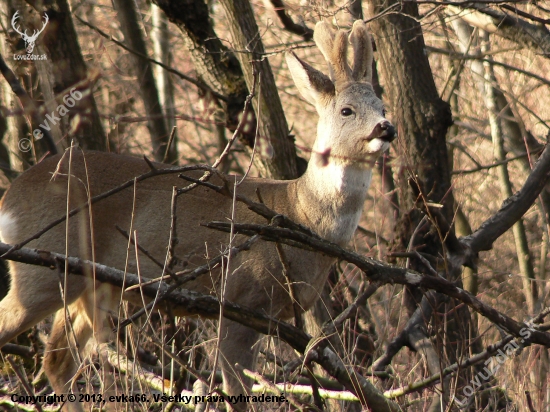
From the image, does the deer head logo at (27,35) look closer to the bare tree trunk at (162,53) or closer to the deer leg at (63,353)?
the deer leg at (63,353)

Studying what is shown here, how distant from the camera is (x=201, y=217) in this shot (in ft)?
17.9

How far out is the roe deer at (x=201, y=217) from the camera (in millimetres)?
5195

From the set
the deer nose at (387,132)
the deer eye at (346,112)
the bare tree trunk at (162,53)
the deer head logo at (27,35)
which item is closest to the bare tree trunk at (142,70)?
the bare tree trunk at (162,53)

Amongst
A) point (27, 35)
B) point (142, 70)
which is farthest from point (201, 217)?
point (142, 70)

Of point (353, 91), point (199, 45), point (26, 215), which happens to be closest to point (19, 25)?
point (199, 45)

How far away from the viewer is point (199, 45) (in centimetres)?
730

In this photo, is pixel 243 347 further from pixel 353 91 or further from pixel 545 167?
pixel 545 167

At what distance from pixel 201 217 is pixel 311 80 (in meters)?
1.25

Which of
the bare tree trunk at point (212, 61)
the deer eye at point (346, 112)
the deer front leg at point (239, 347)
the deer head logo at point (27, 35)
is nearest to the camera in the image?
the deer front leg at point (239, 347)

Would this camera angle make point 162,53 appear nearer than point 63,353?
No

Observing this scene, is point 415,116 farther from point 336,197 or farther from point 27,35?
point 27,35


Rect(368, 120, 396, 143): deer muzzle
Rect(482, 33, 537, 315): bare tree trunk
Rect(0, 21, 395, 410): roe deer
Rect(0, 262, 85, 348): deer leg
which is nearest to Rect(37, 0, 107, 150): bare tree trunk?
Rect(0, 21, 395, 410): roe deer

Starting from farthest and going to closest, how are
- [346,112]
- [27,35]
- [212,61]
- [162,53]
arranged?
[162,53] < [212,61] < [27,35] < [346,112]

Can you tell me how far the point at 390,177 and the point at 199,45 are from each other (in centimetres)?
277
